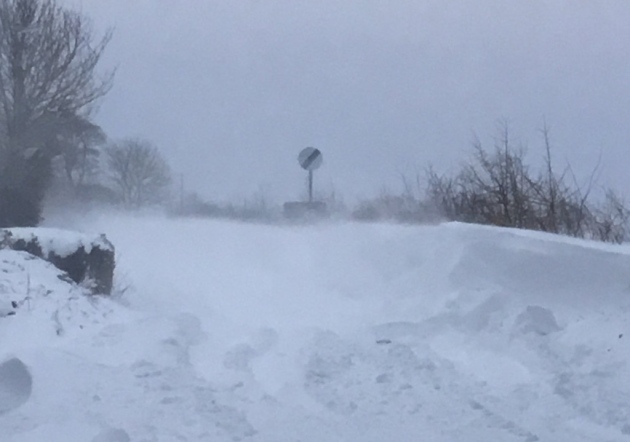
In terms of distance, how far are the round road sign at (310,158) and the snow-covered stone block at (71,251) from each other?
7434 mm

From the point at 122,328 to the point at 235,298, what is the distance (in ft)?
13.9

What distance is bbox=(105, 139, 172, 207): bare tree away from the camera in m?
60.9

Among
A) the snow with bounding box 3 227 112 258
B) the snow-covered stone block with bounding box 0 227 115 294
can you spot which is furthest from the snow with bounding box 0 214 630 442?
the snow with bounding box 3 227 112 258

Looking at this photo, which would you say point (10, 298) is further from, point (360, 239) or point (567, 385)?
point (360, 239)

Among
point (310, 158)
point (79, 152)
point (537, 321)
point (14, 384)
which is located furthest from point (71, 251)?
point (79, 152)

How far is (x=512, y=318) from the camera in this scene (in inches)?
366

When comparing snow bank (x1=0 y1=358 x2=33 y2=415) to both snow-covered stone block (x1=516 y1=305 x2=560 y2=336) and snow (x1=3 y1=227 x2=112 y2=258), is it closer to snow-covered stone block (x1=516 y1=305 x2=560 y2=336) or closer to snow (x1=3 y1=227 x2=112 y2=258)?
snow-covered stone block (x1=516 y1=305 x2=560 y2=336)

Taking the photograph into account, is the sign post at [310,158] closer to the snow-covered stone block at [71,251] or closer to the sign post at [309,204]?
the sign post at [309,204]

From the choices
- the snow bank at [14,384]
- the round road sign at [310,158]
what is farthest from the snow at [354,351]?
the round road sign at [310,158]

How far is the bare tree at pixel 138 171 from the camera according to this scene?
60.9 meters

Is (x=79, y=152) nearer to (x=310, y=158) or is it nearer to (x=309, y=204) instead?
(x=309, y=204)

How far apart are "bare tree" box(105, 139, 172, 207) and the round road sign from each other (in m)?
41.4

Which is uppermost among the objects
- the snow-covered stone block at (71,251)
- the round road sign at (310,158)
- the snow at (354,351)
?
the round road sign at (310,158)

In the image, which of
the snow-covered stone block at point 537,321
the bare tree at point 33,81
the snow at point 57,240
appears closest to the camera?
the snow-covered stone block at point 537,321
